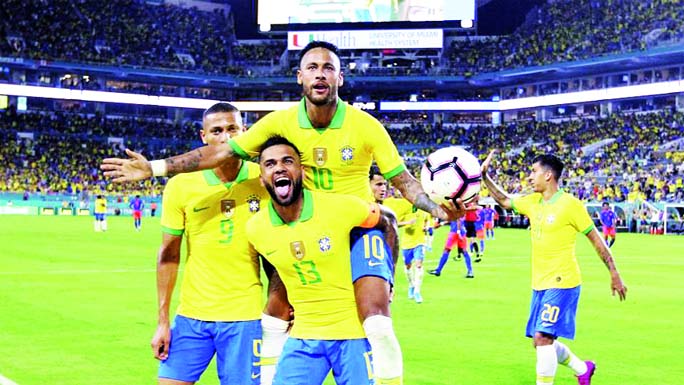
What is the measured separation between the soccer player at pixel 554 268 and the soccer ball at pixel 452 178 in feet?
10.1

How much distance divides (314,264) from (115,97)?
81042 mm

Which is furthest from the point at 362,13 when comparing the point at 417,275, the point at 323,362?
the point at 323,362

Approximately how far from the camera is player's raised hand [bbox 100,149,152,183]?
18.7ft

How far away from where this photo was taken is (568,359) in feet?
31.0

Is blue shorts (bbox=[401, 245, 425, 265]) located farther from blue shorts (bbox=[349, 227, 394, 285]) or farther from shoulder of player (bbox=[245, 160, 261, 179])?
blue shorts (bbox=[349, 227, 394, 285])

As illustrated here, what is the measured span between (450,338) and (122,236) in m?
27.8

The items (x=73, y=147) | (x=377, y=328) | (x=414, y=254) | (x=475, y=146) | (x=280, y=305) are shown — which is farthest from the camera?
(x=475, y=146)

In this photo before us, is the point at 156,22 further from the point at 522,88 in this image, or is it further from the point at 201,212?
the point at 201,212

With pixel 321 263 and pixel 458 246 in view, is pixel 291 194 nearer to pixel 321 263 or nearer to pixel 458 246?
pixel 321 263

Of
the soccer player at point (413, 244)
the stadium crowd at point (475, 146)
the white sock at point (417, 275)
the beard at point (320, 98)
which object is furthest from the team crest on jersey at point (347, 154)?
the stadium crowd at point (475, 146)

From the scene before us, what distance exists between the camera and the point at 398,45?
6619cm

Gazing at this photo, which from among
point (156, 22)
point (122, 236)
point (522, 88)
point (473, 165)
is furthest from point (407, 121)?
point (473, 165)

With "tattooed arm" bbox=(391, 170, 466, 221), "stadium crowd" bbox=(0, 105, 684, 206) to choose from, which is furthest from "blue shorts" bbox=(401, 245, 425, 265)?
"stadium crowd" bbox=(0, 105, 684, 206)

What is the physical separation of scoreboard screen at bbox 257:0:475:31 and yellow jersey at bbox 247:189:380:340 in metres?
59.0
